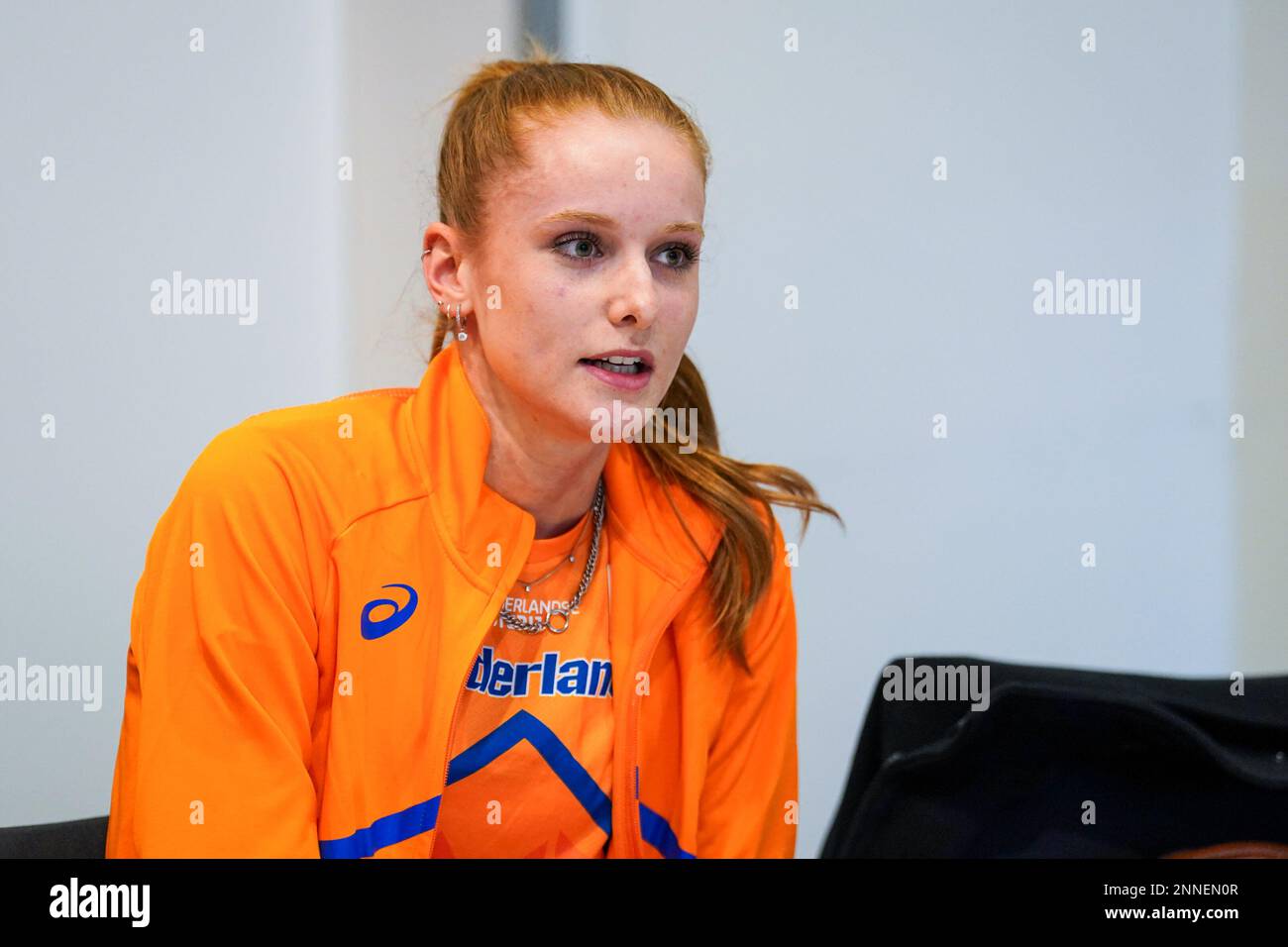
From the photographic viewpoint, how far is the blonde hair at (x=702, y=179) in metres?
1.27

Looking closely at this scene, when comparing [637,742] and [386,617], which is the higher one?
[386,617]

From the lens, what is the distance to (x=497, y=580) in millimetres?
A: 1279

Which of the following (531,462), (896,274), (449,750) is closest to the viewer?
(449,750)

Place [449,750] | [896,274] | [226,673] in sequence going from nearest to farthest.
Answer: [226,673] < [449,750] < [896,274]

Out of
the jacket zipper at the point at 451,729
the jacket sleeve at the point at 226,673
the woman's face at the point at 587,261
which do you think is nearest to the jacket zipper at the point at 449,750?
the jacket zipper at the point at 451,729

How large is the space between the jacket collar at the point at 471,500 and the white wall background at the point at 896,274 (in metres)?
0.47

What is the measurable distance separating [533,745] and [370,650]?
0.19m

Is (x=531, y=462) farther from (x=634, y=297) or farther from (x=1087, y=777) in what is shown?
(x=1087, y=777)

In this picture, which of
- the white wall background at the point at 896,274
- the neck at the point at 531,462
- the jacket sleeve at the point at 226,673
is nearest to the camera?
the jacket sleeve at the point at 226,673

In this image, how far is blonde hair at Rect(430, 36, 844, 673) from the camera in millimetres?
1272

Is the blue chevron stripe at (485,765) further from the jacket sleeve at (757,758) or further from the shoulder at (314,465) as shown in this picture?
the shoulder at (314,465)

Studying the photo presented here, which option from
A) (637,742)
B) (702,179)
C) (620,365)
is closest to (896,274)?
(702,179)

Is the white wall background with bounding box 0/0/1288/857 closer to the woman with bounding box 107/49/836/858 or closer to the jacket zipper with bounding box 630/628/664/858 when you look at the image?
the woman with bounding box 107/49/836/858
